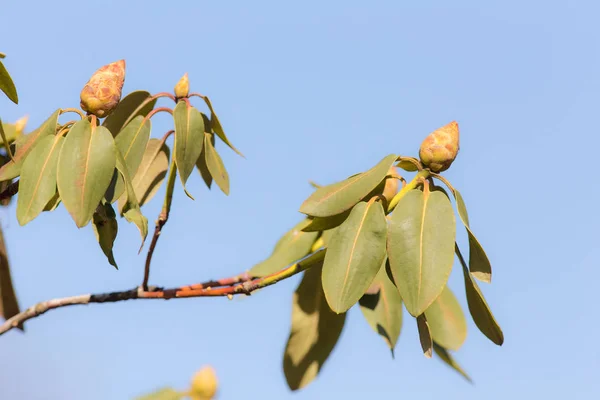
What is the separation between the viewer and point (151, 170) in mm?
2562

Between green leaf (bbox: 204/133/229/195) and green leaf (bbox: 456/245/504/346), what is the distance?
2.46 ft

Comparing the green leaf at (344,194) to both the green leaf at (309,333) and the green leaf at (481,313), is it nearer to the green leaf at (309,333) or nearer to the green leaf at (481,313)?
the green leaf at (481,313)

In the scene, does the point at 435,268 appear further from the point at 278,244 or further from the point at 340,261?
the point at 278,244

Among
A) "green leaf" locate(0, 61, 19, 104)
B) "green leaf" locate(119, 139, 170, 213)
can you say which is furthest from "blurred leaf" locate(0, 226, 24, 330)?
"green leaf" locate(0, 61, 19, 104)

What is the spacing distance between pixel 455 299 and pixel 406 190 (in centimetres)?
89

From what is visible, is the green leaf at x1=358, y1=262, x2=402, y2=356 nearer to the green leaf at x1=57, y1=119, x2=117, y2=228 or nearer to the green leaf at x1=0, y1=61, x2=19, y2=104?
the green leaf at x1=57, y1=119, x2=117, y2=228

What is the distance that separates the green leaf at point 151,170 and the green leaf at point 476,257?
0.97 meters

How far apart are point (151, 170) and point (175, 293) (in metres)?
0.50

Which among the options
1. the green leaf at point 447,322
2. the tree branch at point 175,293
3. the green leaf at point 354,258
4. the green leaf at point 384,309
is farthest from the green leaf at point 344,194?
the green leaf at point 447,322

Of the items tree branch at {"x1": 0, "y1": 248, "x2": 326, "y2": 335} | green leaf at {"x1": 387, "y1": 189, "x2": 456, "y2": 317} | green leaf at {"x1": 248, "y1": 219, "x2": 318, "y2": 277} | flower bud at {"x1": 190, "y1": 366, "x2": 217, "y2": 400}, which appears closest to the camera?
flower bud at {"x1": 190, "y1": 366, "x2": 217, "y2": 400}

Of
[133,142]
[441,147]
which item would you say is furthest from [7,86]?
[441,147]

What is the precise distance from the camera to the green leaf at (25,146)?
199 cm

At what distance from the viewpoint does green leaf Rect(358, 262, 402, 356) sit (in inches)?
105

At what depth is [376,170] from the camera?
1.99 meters
